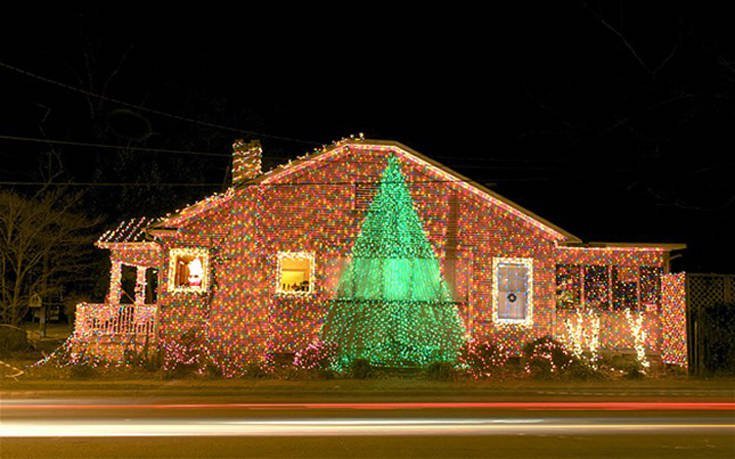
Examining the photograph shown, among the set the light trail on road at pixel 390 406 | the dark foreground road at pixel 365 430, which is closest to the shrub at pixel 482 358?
the light trail on road at pixel 390 406

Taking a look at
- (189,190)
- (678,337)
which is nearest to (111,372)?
(678,337)

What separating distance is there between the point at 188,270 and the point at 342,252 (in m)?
4.51

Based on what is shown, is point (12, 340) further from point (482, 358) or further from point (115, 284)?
point (482, 358)

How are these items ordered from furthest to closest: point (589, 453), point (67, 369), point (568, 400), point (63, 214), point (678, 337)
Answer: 1. point (63, 214)
2. point (678, 337)
3. point (67, 369)
4. point (568, 400)
5. point (589, 453)

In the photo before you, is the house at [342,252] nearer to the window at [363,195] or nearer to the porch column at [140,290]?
the window at [363,195]

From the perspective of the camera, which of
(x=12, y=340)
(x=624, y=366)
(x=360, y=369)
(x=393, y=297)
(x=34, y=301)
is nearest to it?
(x=360, y=369)

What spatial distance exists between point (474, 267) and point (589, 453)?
12164 millimetres

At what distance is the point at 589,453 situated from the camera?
8195 mm

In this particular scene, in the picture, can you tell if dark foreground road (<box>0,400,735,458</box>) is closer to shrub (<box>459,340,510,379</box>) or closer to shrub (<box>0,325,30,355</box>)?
shrub (<box>459,340,510,379</box>)

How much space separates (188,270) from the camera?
65.7 feet

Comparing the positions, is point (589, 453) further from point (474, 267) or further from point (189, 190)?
point (189, 190)

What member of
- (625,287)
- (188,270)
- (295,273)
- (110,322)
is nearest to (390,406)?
(295,273)

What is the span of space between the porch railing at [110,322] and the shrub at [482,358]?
875cm

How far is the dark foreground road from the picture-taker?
8.16m
